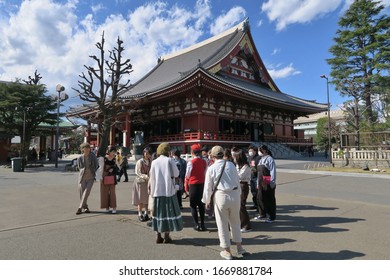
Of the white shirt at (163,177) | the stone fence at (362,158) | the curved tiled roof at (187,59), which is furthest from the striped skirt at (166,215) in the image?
the curved tiled roof at (187,59)

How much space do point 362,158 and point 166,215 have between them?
18331 millimetres

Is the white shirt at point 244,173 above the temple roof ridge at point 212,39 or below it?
below

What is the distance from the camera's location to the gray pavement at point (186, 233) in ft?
12.9

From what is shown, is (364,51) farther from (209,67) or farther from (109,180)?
(109,180)

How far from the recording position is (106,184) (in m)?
6.56

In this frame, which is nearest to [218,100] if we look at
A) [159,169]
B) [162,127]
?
[162,127]

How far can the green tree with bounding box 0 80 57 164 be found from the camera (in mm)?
20569

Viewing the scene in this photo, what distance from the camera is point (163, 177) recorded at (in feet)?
14.4

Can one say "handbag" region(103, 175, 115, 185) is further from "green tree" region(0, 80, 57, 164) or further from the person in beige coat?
"green tree" region(0, 80, 57, 164)

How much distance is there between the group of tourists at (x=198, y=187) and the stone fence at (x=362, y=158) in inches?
580

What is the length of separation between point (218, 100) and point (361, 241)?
2115 centimetres

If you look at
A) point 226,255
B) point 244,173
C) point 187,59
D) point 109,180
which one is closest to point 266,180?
point 244,173

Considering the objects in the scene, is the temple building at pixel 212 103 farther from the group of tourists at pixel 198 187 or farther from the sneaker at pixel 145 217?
the sneaker at pixel 145 217
